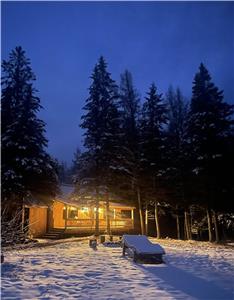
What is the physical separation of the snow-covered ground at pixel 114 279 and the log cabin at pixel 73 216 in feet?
55.2

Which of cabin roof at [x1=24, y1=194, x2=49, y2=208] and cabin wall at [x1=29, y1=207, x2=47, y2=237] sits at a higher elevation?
cabin roof at [x1=24, y1=194, x2=49, y2=208]

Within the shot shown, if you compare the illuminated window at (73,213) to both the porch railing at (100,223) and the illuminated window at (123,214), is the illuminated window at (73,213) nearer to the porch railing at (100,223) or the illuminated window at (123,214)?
the porch railing at (100,223)

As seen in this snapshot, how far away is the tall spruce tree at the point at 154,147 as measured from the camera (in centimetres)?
3045

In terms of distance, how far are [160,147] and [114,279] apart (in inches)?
847

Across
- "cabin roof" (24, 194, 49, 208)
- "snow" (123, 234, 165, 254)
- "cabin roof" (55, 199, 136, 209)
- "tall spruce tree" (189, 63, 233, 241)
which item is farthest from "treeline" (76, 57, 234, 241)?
"snow" (123, 234, 165, 254)

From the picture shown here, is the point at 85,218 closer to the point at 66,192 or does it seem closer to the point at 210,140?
the point at 66,192

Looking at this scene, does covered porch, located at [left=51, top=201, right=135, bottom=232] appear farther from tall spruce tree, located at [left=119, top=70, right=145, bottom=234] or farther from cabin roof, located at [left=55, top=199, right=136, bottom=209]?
tall spruce tree, located at [left=119, top=70, right=145, bottom=234]

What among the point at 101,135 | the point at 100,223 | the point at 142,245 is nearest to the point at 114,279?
the point at 142,245

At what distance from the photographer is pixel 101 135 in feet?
94.0

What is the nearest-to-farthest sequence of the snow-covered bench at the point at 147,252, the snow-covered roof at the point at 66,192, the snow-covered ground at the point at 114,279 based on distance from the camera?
the snow-covered ground at the point at 114,279 → the snow-covered bench at the point at 147,252 → the snow-covered roof at the point at 66,192

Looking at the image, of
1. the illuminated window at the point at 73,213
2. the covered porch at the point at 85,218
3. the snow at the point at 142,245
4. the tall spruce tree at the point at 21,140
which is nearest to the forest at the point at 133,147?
the tall spruce tree at the point at 21,140

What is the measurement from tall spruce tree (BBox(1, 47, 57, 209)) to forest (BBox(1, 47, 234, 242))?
7 cm

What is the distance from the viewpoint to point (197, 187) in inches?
998

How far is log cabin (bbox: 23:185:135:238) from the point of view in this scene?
104ft
